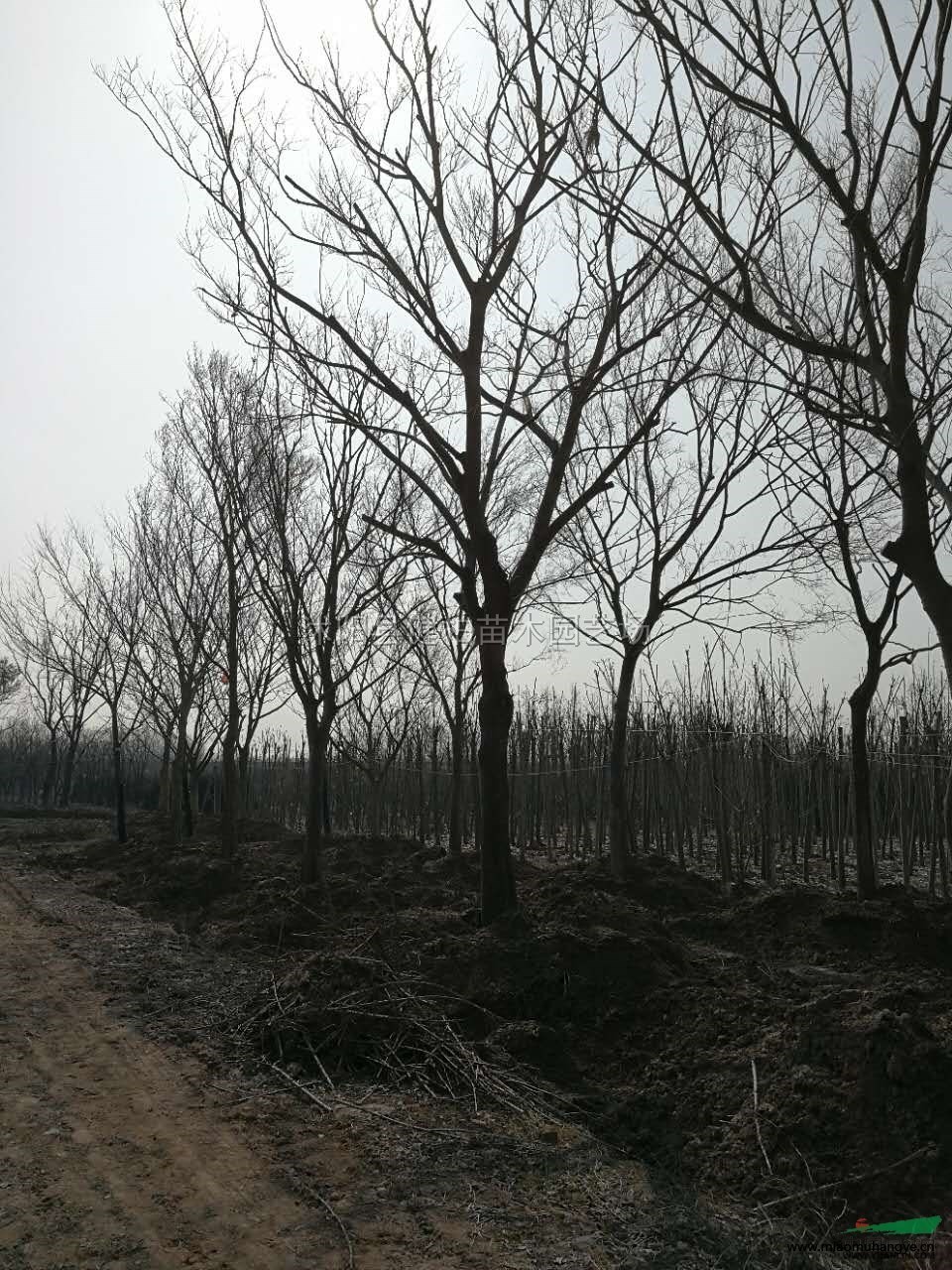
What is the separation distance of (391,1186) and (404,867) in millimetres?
7170

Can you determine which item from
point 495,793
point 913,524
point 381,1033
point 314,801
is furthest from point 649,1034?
point 314,801

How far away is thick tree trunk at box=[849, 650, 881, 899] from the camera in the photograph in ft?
24.1

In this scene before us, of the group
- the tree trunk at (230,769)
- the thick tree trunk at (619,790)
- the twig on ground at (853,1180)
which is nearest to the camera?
the twig on ground at (853,1180)

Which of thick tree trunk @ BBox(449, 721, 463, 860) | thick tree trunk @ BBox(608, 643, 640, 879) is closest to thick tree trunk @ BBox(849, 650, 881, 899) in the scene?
thick tree trunk @ BBox(608, 643, 640, 879)

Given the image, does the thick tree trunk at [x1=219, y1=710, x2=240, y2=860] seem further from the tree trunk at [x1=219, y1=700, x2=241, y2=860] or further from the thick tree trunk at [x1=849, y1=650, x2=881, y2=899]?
the thick tree trunk at [x1=849, y1=650, x2=881, y2=899]

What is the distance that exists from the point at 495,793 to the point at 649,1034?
212cm

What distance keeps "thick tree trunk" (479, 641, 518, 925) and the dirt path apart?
7.69 ft

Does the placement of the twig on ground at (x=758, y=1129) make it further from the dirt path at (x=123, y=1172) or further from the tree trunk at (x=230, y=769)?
the tree trunk at (x=230, y=769)

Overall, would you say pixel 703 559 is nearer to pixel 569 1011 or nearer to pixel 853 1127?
pixel 569 1011

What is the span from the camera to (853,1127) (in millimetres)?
3262

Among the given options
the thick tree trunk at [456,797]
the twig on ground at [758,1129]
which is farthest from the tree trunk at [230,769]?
the twig on ground at [758,1129]

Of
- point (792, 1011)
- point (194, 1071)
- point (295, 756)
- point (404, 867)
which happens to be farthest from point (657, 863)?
point (295, 756)

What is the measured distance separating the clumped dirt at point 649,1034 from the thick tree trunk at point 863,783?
0.26 m

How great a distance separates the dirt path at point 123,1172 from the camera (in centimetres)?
271
